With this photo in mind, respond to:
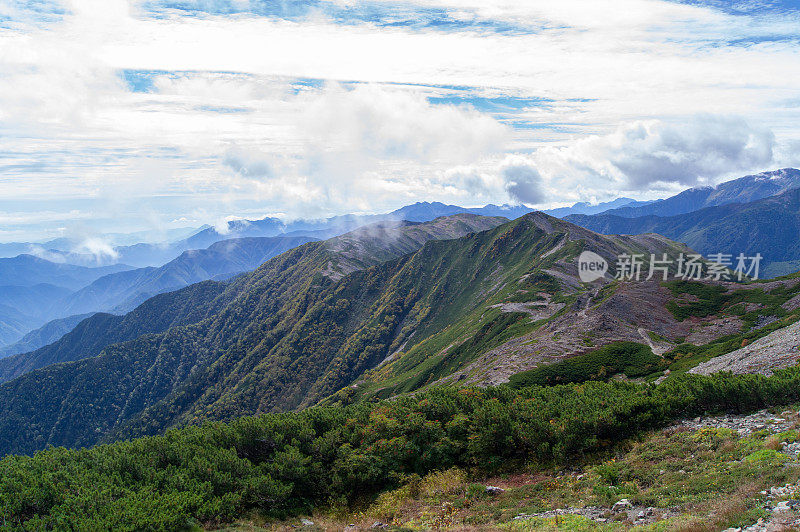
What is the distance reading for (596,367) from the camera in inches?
3152

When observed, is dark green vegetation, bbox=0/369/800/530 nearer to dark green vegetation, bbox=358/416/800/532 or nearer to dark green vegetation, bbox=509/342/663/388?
dark green vegetation, bbox=358/416/800/532

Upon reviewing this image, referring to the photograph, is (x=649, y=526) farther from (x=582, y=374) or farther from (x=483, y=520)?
(x=582, y=374)

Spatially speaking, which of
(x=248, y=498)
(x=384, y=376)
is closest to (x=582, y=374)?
(x=248, y=498)

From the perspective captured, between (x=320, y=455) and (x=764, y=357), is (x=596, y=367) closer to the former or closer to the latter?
Result: (x=764, y=357)

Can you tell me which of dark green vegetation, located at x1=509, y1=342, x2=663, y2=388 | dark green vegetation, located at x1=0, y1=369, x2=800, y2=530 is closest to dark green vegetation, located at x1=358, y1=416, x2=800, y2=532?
dark green vegetation, located at x1=0, y1=369, x2=800, y2=530

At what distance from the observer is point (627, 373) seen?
3009 inches

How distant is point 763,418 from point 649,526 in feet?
64.1

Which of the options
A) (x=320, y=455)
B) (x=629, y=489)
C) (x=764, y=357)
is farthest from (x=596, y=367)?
(x=320, y=455)

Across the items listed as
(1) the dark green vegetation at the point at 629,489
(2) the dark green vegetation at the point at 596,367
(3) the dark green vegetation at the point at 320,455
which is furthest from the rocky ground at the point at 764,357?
(1) the dark green vegetation at the point at 629,489

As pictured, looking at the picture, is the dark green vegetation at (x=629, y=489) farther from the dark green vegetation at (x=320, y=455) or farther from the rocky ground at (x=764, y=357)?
the rocky ground at (x=764, y=357)

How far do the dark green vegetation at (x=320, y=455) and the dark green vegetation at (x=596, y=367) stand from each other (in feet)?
108

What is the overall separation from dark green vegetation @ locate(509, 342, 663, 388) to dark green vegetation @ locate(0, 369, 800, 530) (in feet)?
108

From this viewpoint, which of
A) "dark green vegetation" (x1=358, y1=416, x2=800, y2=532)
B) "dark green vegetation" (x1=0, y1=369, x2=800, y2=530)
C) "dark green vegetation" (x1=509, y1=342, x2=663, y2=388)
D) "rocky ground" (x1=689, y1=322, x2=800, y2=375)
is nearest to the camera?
"dark green vegetation" (x1=358, y1=416, x2=800, y2=532)

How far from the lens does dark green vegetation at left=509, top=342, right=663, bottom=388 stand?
3068 inches
